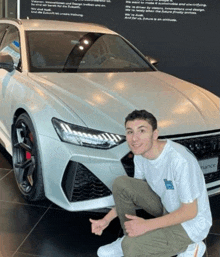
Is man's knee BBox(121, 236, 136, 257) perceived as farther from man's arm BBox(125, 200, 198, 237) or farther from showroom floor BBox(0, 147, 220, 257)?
showroom floor BBox(0, 147, 220, 257)

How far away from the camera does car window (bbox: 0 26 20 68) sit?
13.7 feet

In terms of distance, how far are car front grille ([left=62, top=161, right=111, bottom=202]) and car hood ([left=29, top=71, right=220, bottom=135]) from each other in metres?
0.30

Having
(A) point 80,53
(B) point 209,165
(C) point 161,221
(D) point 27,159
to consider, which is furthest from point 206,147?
(A) point 80,53

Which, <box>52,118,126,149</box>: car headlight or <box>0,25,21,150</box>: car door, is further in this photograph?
<box>0,25,21,150</box>: car door

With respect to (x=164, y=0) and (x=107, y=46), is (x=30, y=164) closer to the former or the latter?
(x=107, y=46)

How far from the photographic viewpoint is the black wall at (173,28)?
7660mm

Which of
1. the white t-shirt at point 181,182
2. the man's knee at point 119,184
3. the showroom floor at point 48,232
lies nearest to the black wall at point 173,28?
the showroom floor at point 48,232

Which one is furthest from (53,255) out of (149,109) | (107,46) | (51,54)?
(107,46)

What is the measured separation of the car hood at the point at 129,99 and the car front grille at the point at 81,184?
303mm

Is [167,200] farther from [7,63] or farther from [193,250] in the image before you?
[7,63]

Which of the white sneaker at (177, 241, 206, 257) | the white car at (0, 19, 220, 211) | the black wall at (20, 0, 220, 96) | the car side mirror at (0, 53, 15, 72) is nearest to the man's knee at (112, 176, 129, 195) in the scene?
the white car at (0, 19, 220, 211)

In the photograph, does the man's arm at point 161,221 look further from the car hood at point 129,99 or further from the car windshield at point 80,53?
the car windshield at point 80,53

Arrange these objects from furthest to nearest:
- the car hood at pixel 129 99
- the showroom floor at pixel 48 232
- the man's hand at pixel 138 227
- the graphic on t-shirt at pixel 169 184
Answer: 1. the car hood at pixel 129 99
2. the showroom floor at pixel 48 232
3. the graphic on t-shirt at pixel 169 184
4. the man's hand at pixel 138 227

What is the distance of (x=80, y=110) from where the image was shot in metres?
3.15
